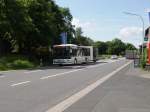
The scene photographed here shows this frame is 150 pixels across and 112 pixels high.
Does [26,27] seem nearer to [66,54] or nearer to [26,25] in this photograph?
[26,25]

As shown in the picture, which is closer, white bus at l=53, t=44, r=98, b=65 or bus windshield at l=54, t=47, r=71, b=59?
white bus at l=53, t=44, r=98, b=65

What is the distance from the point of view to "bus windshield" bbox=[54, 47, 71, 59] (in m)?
57.8

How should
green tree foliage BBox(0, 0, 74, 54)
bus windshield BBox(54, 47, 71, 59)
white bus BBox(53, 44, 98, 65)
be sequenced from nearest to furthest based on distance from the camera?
green tree foliage BBox(0, 0, 74, 54) < white bus BBox(53, 44, 98, 65) < bus windshield BBox(54, 47, 71, 59)

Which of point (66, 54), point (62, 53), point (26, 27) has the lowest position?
point (66, 54)

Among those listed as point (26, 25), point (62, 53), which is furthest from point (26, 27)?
point (62, 53)

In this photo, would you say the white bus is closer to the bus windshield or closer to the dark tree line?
the bus windshield

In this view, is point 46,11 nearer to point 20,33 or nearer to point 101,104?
point 20,33

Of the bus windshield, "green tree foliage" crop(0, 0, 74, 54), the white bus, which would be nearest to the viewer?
"green tree foliage" crop(0, 0, 74, 54)

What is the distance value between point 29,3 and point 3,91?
44.0 meters

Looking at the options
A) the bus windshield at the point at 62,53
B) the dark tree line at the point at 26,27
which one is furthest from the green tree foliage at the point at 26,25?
the bus windshield at the point at 62,53

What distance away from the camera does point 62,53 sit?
58.0m

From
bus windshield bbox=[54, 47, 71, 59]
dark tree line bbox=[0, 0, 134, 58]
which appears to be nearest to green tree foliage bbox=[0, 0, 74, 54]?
dark tree line bbox=[0, 0, 134, 58]

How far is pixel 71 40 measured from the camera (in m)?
99.0

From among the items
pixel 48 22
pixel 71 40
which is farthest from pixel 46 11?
pixel 71 40
